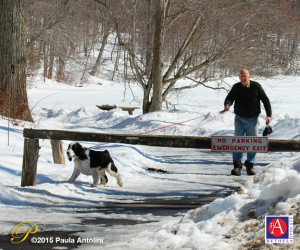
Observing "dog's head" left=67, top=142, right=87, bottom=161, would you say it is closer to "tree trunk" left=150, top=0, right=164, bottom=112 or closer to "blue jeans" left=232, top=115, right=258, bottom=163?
"blue jeans" left=232, top=115, right=258, bottom=163

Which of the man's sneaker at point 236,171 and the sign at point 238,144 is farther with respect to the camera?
the man's sneaker at point 236,171

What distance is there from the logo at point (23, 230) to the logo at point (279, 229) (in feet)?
7.97

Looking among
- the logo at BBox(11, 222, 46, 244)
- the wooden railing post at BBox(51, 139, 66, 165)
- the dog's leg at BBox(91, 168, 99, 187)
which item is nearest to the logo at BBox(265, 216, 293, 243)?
the logo at BBox(11, 222, 46, 244)

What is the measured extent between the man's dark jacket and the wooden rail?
266 cm

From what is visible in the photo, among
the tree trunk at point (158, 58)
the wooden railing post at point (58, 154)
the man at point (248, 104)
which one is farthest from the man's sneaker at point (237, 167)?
the tree trunk at point (158, 58)

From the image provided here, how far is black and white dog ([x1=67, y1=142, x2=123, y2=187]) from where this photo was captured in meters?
9.00

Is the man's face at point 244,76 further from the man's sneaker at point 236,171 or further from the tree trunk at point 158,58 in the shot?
the tree trunk at point 158,58

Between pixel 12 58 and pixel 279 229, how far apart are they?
13049 mm

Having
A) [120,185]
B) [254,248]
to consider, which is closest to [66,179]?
[120,185]

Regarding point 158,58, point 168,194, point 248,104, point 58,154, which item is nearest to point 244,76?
point 248,104

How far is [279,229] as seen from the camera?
4.16 meters

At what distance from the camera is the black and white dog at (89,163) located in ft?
29.5

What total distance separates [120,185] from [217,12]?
14.5 m

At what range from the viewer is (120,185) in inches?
371
